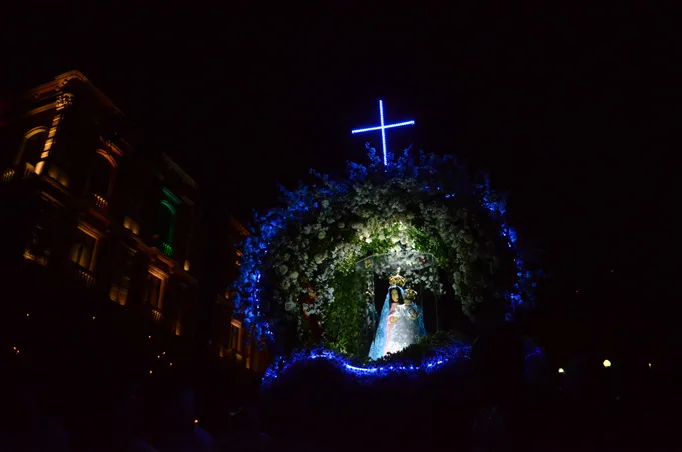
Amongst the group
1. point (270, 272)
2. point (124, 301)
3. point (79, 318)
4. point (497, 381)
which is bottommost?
point (497, 381)

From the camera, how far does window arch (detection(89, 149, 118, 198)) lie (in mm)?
20516

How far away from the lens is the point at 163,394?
19.1 feet

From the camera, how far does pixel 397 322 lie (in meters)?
8.87

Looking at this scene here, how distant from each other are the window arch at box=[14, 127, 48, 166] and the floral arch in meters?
14.7

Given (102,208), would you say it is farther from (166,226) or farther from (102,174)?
(166,226)

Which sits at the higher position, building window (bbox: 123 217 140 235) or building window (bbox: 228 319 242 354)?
building window (bbox: 123 217 140 235)

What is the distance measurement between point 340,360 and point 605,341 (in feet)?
37.2

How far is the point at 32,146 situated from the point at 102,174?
103 inches

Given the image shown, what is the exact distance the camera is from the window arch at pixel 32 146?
19267mm

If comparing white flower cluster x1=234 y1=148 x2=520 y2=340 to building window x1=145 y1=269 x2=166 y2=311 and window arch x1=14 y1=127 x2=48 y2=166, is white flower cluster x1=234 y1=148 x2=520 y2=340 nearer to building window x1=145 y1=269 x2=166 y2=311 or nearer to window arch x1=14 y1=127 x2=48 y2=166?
window arch x1=14 y1=127 x2=48 y2=166

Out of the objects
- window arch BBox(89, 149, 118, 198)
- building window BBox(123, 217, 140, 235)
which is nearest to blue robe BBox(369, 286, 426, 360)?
window arch BBox(89, 149, 118, 198)

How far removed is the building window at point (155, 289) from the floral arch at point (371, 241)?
16.0 metres

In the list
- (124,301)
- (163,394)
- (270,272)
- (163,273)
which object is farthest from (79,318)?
(163,394)

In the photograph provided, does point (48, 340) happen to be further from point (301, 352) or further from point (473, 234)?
point (473, 234)
